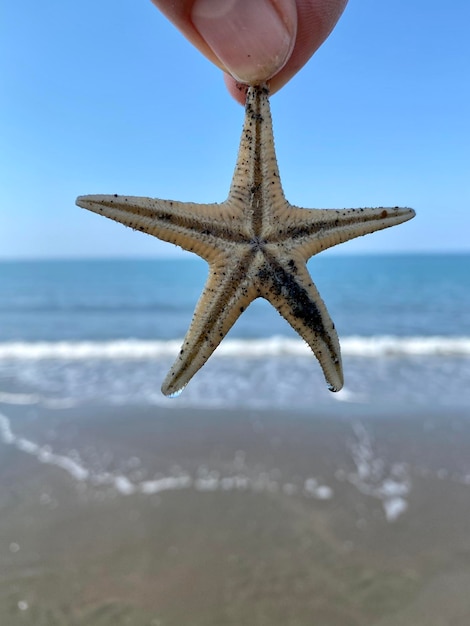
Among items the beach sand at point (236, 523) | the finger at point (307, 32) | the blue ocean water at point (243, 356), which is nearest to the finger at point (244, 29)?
the finger at point (307, 32)

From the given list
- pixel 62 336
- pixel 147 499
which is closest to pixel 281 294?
pixel 147 499

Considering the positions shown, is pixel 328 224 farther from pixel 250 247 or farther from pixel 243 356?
pixel 243 356

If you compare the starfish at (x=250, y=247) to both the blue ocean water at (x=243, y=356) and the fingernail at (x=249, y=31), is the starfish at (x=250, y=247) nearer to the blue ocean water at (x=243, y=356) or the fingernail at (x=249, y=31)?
the fingernail at (x=249, y=31)

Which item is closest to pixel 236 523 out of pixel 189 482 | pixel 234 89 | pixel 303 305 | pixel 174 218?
pixel 189 482

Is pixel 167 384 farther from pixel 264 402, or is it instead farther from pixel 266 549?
pixel 264 402

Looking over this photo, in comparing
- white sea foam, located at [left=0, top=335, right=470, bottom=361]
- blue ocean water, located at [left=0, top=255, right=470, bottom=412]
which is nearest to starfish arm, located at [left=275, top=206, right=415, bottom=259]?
blue ocean water, located at [left=0, top=255, right=470, bottom=412]
